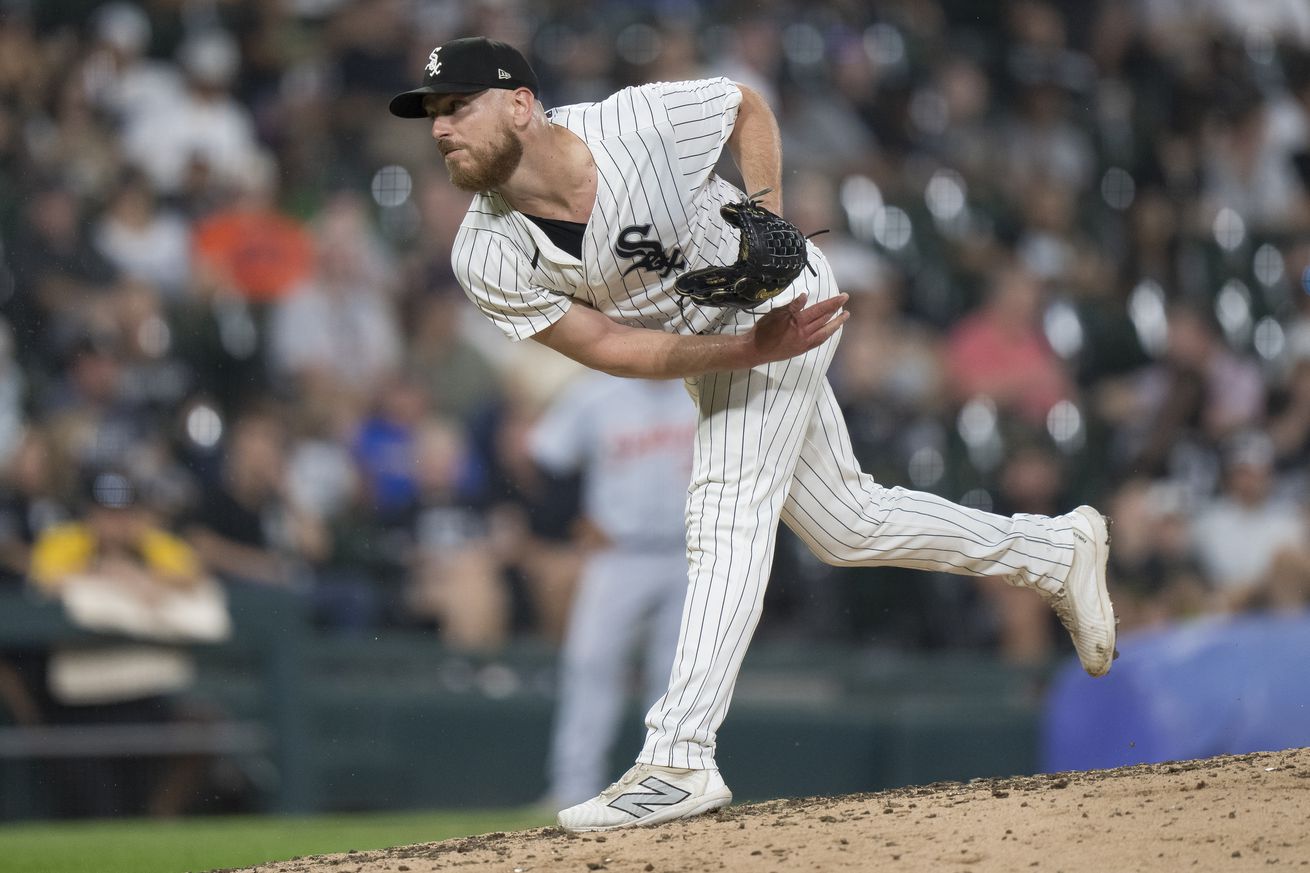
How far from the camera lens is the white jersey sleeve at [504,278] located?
4.20 metres

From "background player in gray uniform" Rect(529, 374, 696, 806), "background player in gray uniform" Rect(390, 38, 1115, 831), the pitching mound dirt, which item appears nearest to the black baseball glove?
"background player in gray uniform" Rect(390, 38, 1115, 831)

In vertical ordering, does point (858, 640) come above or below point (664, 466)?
below

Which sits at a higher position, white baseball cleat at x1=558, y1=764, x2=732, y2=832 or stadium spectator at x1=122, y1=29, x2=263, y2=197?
stadium spectator at x1=122, y1=29, x2=263, y2=197

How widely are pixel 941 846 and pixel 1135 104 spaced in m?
9.15

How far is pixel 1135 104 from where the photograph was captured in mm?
11984

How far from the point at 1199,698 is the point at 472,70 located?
13.4ft

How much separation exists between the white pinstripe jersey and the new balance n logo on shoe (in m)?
1.10

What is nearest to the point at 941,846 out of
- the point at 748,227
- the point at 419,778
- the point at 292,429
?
the point at 748,227

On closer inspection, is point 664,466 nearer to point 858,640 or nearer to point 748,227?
point 858,640

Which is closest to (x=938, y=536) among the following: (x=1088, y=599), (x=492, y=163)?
(x=1088, y=599)

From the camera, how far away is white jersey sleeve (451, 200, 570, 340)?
4.20 m

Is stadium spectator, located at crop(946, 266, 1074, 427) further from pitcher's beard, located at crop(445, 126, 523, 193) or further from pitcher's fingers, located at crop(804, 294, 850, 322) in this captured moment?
pitcher's beard, located at crop(445, 126, 523, 193)

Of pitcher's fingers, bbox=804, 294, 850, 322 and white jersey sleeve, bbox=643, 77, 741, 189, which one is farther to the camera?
white jersey sleeve, bbox=643, 77, 741, 189

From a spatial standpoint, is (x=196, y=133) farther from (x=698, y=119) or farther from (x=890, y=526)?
(x=890, y=526)
